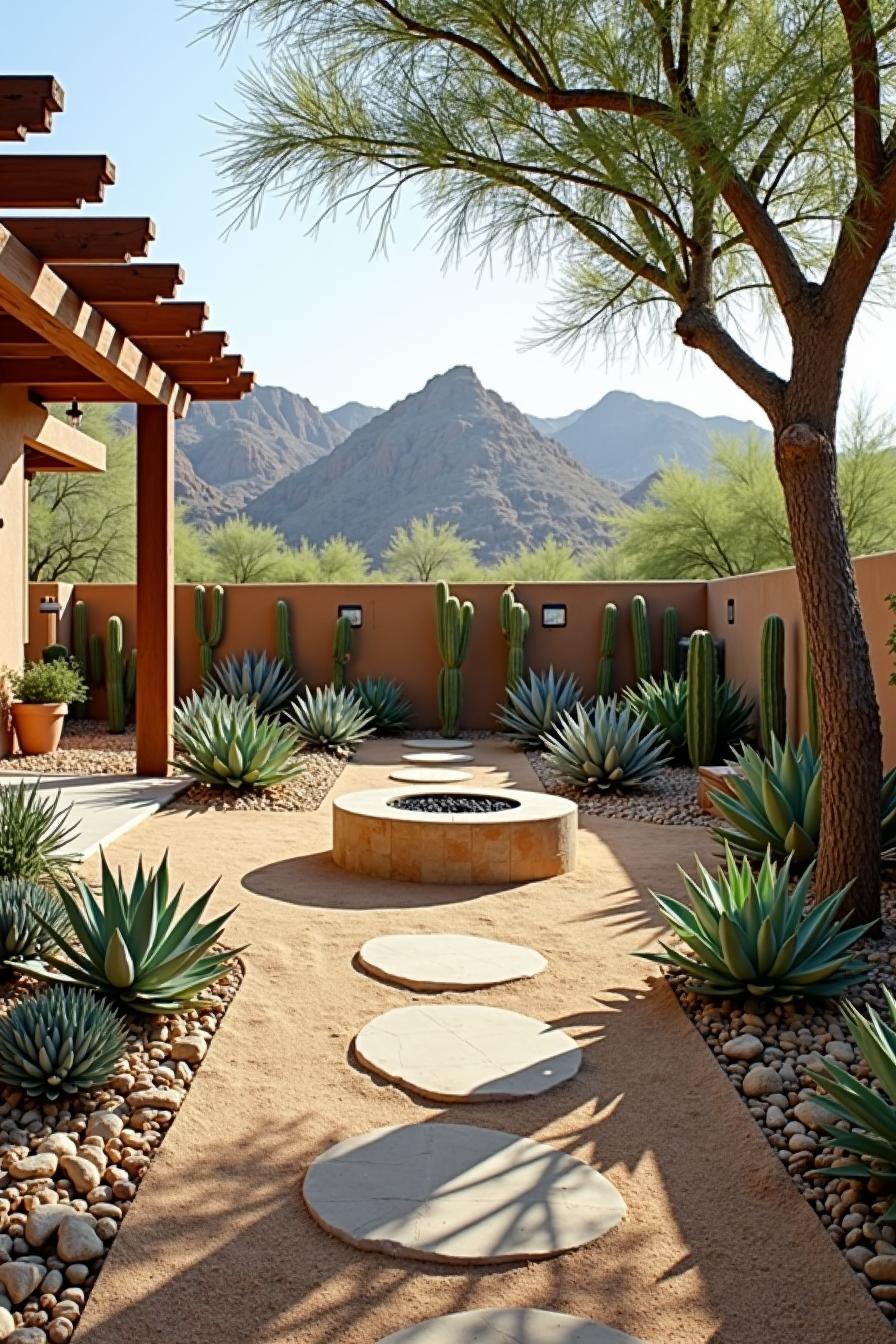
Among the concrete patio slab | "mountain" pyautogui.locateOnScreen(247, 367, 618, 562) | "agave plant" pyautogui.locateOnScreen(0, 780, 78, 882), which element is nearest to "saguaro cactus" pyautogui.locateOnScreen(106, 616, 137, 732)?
the concrete patio slab

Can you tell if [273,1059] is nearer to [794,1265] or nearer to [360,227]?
[794,1265]

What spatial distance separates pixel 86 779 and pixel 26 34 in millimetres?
5622

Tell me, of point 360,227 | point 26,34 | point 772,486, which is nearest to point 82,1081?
point 360,227

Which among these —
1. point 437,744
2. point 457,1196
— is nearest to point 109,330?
point 437,744

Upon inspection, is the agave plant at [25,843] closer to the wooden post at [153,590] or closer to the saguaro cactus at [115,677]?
the wooden post at [153,590]

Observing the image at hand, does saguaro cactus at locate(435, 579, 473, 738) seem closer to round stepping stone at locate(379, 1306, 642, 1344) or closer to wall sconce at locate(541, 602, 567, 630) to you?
wall sconce at locate(541, 602, 567, 630)

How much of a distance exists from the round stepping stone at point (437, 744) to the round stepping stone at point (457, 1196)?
9156 mm

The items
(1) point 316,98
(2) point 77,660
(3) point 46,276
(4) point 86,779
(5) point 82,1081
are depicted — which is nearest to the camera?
(5) point 82,1081

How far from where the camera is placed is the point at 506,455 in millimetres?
63688

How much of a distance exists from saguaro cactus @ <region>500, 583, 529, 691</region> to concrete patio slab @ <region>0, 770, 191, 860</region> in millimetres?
5167

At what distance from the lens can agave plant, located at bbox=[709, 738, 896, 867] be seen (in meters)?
6.01

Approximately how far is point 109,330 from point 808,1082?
22.7 ft

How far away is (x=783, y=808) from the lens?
6.09 metres

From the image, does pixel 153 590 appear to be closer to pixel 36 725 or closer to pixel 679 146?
pixel 36 725
